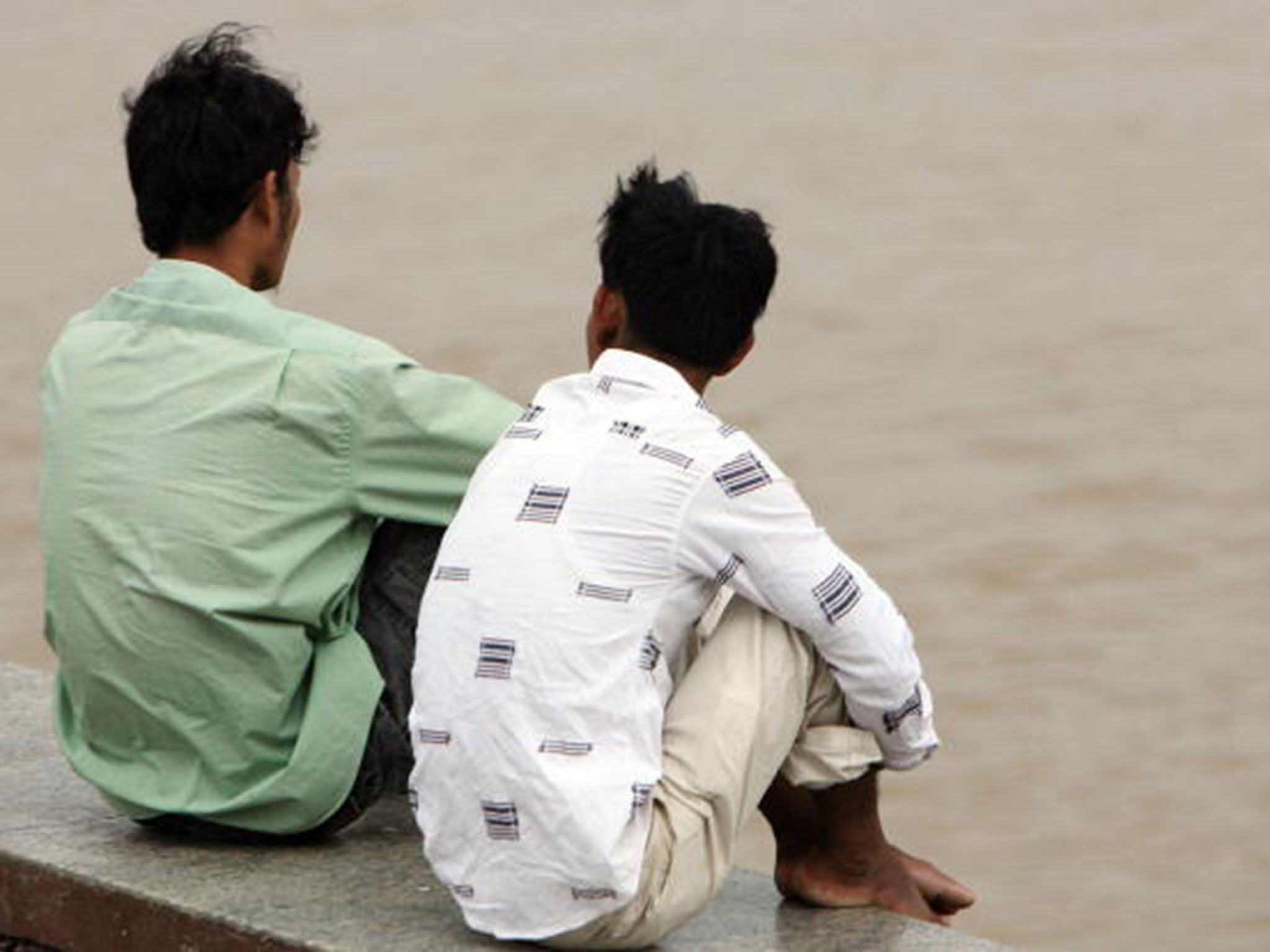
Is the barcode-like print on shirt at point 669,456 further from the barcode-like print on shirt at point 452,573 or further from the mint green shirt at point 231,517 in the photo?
the mint green shirt at point 231,517

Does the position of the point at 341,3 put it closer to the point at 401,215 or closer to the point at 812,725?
the point at 401,215

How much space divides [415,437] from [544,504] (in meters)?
0.28

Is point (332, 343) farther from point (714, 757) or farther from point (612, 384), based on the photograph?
point (714, 757)

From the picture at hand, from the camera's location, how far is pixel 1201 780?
5.14 metres

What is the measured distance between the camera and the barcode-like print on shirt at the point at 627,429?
97.3 inches

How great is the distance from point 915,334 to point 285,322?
488cm

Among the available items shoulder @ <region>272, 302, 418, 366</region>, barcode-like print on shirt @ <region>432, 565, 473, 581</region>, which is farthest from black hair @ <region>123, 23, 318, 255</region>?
barcode-like print on shirt @ <region>432, 565, 473, 581</region>

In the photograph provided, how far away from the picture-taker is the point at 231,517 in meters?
2.67

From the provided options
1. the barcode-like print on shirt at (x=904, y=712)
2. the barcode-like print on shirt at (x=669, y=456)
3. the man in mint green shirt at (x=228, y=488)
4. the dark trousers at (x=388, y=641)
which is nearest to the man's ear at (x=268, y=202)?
the man in mint green shirt at (x=228, y=488)

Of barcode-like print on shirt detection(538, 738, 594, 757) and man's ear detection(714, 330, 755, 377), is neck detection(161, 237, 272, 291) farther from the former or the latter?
barcode-like print on shirt detection(538, 738, 594, 757)

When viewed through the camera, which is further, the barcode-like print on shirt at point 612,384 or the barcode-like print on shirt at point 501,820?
the barcode-like print on shirt at point 612,384

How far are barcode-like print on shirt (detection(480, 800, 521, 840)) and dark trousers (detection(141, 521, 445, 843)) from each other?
0.38 metres

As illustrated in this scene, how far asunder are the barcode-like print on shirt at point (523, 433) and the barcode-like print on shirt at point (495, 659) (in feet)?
0.70

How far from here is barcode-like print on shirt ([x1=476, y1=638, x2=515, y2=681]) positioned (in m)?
2.40
